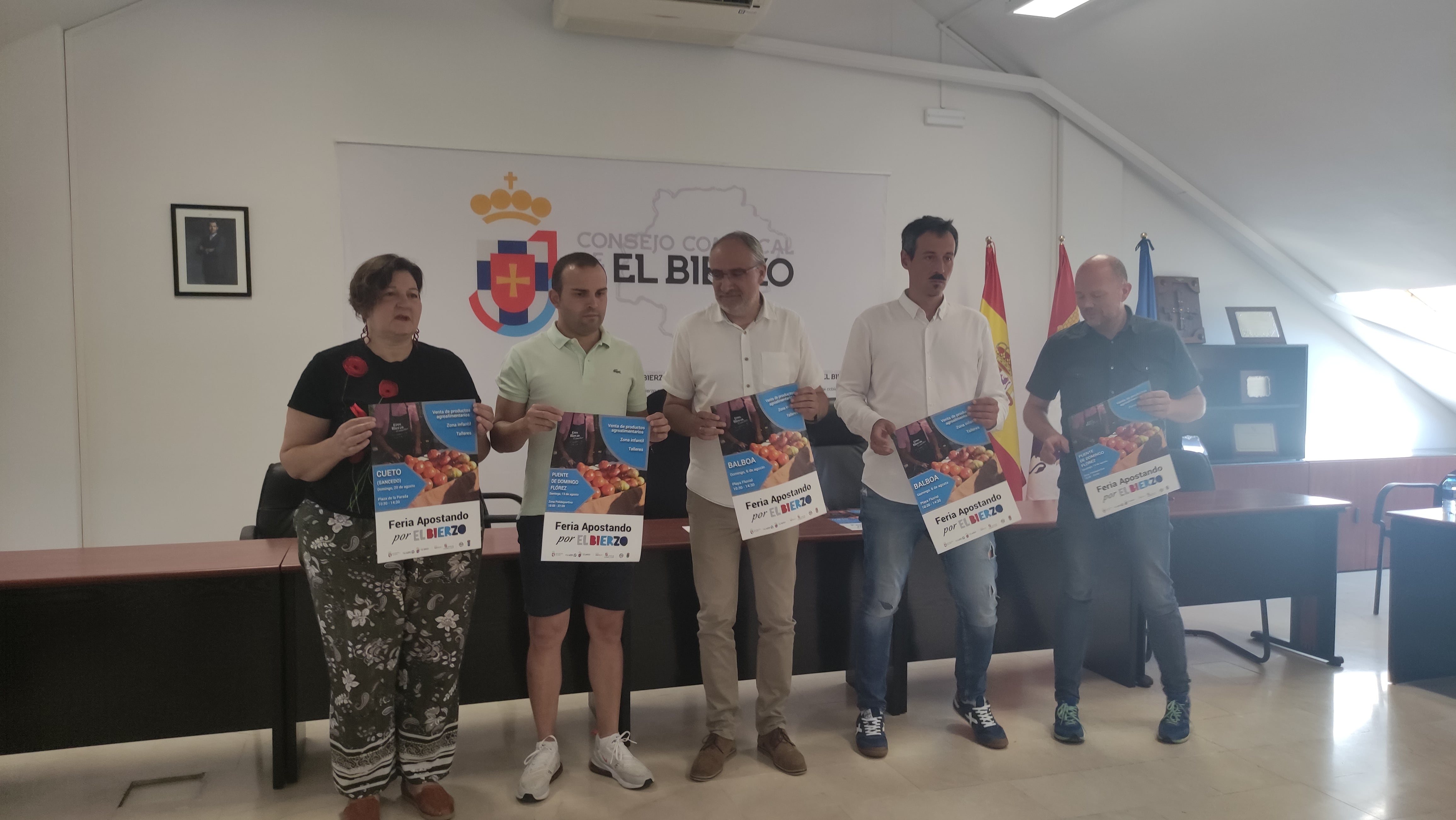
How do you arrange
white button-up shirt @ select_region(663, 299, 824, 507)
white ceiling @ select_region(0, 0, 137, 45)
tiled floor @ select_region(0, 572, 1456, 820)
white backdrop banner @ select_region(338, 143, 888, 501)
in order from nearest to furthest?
tiled floor @ select_region(0, 572, 1456, 820) → white button-up shirt @ select_region(663, 299, 824, 507) → white ceiling @ select_region(0, 0, 137, 45) → white backdrop banner @ select_region(338, 143, 888, 501)

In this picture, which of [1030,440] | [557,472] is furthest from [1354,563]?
[557,472]

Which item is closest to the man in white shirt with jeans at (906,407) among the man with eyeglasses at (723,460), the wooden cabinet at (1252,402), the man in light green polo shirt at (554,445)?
the man with eyeglasses at (723,460)

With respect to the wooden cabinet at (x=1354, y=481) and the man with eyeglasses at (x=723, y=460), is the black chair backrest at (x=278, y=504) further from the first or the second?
the wooden cabinet at (x=1354, y=481)

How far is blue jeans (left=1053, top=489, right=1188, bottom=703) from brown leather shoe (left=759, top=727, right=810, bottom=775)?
3.13 ft

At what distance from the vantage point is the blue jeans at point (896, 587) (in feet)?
8.89

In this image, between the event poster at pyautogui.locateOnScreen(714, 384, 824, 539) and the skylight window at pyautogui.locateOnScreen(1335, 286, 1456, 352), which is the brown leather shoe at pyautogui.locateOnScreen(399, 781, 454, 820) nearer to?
the event poster at pyautogui.locateOnScreen(714, 384, 824, 539)

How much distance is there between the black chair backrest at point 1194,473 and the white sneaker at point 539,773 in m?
2.99

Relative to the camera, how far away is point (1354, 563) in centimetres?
535

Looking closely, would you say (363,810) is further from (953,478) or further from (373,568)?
(953,478)

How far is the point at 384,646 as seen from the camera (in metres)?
2.26

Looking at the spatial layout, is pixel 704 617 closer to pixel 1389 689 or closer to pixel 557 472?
pixel 557 472

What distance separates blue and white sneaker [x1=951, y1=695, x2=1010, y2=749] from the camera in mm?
2857

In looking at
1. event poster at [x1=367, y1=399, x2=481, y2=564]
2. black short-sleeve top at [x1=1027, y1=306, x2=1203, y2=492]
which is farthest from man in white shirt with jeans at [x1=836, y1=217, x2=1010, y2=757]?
event poster at [x1=367, y1=399, x2=481, y2=564]

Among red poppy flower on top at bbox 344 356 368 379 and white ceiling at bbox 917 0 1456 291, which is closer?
red poppy flower on top at bbox 344 356 368 379
